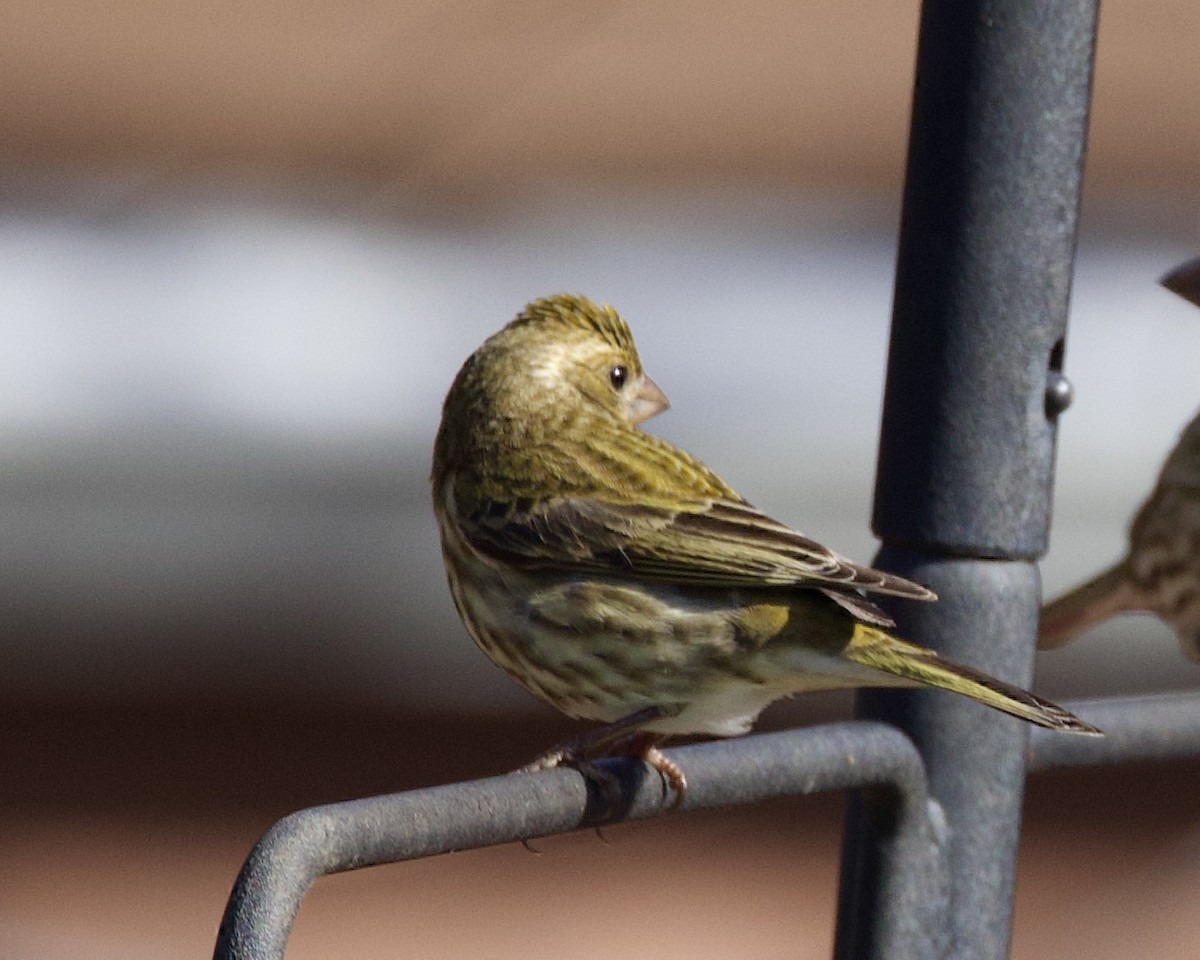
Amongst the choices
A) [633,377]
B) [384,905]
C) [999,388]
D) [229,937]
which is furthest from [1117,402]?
[229,937]

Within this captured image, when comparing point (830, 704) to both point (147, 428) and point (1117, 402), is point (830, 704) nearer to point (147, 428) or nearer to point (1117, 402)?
point (1117, 402)

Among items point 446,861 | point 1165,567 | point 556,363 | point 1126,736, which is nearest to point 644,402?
point 556,363

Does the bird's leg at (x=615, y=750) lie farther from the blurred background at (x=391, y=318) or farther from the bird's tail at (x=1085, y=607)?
the blurred background at (x=391, y=318)

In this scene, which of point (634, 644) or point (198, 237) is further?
point (198, 237)

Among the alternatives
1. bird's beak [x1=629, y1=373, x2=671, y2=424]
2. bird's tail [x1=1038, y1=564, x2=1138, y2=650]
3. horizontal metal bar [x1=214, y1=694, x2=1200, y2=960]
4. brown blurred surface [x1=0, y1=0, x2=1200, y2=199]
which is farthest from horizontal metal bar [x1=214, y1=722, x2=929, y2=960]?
brown blurred surface [x1=0, y1=0, x2=1200, y2=199]

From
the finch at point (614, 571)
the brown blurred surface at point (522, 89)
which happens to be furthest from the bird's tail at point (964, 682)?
the brown blurred surface at point (522, 89)

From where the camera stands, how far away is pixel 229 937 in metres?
1.90

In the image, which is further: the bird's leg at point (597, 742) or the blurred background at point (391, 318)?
the blurred background at point (391, 318)

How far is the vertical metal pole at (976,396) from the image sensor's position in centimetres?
267

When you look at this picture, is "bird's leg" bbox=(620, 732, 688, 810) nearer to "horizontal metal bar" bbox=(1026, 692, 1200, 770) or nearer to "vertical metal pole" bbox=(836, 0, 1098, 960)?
"vertical metal pole" bbox=(836, 0, 1098, 960)

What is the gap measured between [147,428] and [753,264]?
2990 millimetres

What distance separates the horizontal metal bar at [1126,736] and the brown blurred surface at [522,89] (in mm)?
7165

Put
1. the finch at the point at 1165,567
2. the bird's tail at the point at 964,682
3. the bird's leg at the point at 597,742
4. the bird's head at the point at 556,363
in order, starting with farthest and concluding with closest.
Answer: the finch at the point at 1165,567, the bird's head at the point at 556,363, the bird's leg at the point at 597,742, the bird's tail at the point at 964,682

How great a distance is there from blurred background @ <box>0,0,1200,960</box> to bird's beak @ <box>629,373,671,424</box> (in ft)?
18.5
